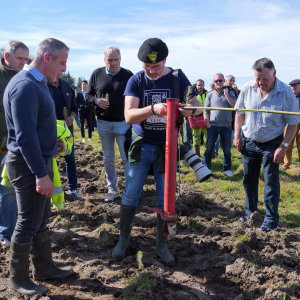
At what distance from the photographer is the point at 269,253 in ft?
11.3

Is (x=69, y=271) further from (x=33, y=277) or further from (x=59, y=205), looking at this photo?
(x=59, y=205)

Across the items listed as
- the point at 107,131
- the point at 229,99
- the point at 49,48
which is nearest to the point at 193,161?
the point at 49,48

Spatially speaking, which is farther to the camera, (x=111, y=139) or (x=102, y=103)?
(x=111, y=139)

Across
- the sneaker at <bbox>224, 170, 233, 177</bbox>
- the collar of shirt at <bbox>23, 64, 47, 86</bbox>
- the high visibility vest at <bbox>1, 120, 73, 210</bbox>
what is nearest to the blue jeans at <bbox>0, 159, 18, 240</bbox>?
the high visibility vest at <bbox>1, 120, 73, 210</bbox>

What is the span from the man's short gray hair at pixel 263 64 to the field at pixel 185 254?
210 cm

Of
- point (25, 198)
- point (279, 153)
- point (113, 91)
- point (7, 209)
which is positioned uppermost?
point (113, 91)

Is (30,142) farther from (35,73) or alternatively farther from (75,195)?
(75,195)

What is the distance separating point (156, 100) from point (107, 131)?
2.17 m

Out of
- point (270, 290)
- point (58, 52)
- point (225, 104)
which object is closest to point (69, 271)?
point (270, 290)

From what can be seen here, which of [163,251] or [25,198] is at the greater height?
[25,198]

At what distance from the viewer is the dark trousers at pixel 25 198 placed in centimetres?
256

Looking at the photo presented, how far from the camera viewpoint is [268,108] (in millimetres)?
4008

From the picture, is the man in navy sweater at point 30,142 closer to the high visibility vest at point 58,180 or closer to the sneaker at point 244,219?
the high visibility vest at point 58,180

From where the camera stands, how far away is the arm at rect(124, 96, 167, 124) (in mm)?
2471
